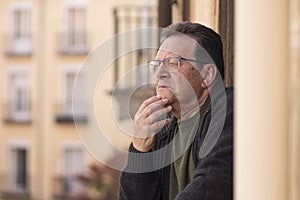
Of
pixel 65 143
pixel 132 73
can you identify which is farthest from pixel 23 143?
pixel 132 73

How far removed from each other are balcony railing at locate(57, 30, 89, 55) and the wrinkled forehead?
1488 cm

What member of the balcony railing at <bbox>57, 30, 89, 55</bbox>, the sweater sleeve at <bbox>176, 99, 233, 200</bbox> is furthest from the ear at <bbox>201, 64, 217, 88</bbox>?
the balcony railing at <bbox>57, 30, 89, 55</bbox>

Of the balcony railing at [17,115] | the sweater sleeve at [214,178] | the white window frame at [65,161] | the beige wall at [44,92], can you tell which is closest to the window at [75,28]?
the beige wall at [44,92]

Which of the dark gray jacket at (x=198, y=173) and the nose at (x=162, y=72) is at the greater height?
the nose at (x=162, y=72)

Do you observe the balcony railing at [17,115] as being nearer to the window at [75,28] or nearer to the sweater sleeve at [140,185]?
the window at [75,28]

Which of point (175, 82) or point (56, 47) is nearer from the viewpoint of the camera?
point (175, 82)

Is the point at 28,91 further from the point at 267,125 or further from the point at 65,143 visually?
the point at 267,125

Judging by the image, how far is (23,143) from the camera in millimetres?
17062

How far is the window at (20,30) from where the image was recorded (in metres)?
16.9

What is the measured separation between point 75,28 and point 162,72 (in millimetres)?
15279

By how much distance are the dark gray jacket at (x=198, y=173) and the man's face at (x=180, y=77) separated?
0.04 meters

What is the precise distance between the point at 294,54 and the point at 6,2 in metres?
16.1

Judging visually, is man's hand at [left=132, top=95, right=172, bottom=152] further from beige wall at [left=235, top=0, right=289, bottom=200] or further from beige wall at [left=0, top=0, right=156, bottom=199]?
beige wall at [left=0, top=0, right=156, bottom=199]

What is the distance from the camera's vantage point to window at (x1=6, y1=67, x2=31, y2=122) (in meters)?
17.1
